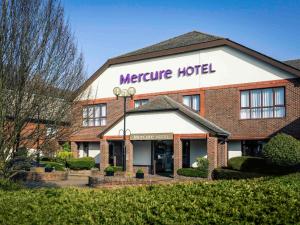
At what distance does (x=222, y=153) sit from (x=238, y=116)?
2.90 meters

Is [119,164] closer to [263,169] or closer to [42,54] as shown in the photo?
[263,169]

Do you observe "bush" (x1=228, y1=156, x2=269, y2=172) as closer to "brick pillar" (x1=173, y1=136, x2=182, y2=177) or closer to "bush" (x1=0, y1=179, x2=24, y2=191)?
"brick pillar" (x1=173, y1=136, x2=182, y2=177)

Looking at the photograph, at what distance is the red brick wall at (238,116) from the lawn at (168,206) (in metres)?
20.2

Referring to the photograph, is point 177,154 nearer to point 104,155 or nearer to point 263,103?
point 263,103

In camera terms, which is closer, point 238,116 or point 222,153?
point 238,116

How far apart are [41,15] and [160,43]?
25432mm

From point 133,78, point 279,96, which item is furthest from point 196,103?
point 133,78

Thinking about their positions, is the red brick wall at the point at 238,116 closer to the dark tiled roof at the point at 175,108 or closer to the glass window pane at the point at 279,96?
the glass window pane at the point at 279,96

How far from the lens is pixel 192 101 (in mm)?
30438

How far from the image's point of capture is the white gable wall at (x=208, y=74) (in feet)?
89.4

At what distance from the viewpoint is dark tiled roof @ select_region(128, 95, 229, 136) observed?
2653cm

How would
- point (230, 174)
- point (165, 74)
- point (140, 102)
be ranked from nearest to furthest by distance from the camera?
1. point (230, 174)
2. point (165, 74)
3. point (140, 102)

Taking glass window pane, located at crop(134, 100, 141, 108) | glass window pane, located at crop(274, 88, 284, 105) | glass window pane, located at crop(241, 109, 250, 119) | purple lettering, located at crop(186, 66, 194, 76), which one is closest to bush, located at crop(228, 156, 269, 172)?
glass window pane, located at crop(241, 109, 250, 119)

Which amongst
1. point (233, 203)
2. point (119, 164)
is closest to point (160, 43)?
point (119, 164)
